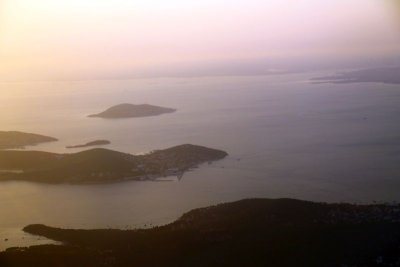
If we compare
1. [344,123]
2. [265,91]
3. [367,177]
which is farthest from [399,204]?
[265,91]

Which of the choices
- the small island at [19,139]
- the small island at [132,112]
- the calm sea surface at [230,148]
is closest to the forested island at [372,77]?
the calm sea surface at [230,148]

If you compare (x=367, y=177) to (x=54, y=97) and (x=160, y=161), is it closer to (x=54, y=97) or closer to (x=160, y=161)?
(x=160, y=161)

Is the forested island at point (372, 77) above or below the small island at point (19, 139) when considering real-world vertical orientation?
above

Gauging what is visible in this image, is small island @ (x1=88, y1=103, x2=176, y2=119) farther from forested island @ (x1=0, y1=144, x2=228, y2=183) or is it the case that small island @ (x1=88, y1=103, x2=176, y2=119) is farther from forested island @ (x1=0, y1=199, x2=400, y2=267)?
forested island @ (x1=0, y1=199, x2=400, y2=267)

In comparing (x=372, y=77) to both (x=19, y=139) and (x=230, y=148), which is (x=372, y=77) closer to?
(x=230, y=148)

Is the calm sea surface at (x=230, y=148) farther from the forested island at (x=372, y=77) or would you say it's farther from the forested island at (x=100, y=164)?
the forested island at (x=372, y=77)

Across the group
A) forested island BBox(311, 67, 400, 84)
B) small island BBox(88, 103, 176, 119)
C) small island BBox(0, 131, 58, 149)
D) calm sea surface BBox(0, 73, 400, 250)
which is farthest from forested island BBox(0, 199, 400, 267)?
forested island BBox(311, 67, 400, 84)
